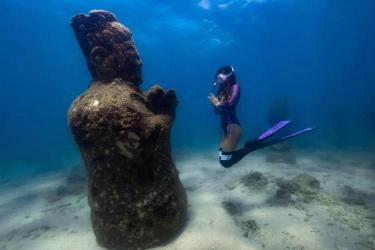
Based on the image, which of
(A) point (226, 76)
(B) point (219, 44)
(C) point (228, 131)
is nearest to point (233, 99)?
(A) point (226, 76)

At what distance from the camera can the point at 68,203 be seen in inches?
357

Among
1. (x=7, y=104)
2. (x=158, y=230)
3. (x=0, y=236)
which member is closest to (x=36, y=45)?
(x=0, y=236)

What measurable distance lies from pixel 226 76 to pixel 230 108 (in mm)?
842

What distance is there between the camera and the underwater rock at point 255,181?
8937 millimetres

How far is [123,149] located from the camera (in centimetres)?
523

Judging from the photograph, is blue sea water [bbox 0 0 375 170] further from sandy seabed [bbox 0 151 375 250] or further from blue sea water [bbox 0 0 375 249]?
sandy seabed [bbox 0 151 375 250]

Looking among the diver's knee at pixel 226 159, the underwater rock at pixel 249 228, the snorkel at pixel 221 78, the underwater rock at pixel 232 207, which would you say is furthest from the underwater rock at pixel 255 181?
the snorkel at pixel 221 78

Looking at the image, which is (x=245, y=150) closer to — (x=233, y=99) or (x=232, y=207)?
(x=233, y=99)

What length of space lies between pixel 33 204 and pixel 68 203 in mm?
1452

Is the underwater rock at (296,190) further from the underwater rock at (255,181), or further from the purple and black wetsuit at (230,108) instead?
the purple and black wetsuit at (230,108)

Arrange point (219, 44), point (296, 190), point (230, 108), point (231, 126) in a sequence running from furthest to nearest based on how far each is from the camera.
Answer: point (219, 44)
point (296, 190)
point (231, 126)
point (230, 108)

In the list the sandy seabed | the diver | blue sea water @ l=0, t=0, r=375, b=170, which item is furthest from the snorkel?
blue sea water @ l=0, t=0, r=375, b=170

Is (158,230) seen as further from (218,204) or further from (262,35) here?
(262,35)

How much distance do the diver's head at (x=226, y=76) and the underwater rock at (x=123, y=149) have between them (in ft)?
6.83
